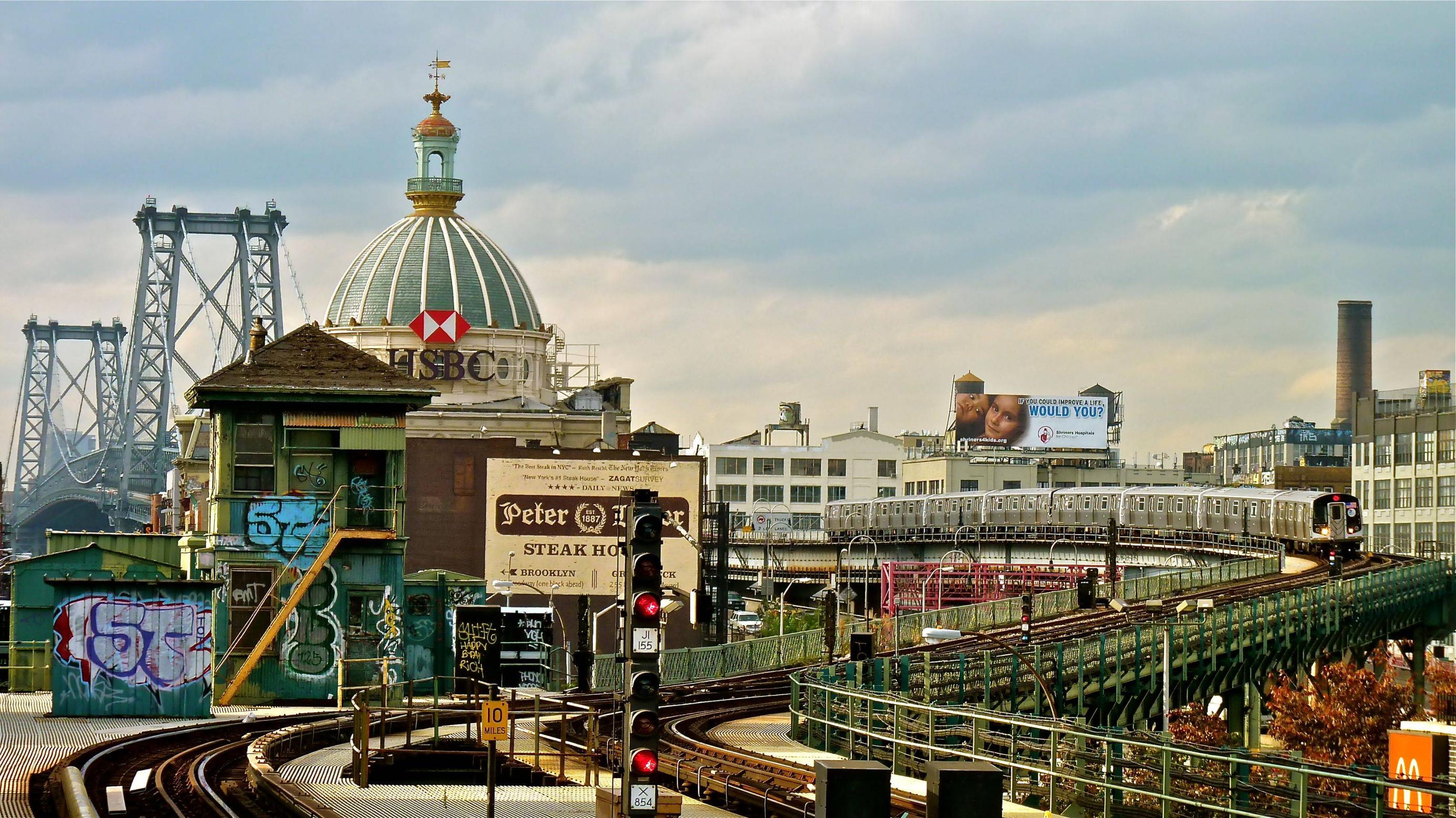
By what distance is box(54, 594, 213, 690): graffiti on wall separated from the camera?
135 feet

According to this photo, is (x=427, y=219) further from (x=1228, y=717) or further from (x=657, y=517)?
(x=657, y=517)

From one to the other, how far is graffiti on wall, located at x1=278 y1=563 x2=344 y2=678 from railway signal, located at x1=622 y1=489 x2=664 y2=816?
29461mm

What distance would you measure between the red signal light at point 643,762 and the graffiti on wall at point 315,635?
29491mm

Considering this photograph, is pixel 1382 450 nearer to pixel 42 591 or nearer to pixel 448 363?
pixel 448 363

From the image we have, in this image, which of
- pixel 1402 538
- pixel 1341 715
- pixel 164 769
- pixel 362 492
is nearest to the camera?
pixel 164 769

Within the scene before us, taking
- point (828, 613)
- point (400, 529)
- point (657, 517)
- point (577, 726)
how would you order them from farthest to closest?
point (828, 613) < point (400, 529) < point (577, 726) < point (657, 517)

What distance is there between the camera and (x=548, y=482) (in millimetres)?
101750

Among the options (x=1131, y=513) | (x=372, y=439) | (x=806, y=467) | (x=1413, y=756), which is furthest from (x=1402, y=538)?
(x=1413, y=756)

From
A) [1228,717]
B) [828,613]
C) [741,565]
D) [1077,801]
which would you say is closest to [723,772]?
[1077,801]

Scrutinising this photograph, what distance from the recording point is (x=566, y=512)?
101688 mm

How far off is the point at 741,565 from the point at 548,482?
52.4m

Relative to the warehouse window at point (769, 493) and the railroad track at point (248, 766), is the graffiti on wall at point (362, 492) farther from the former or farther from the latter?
the warehouse window at point (769, 493)

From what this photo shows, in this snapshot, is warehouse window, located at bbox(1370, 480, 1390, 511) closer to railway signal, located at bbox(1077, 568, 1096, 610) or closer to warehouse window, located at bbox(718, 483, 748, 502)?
railway signal, located at bbox(1077, 568, 1096, 610)

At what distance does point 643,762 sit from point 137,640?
2308cm
